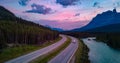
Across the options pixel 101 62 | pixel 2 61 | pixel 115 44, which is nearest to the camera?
pixel 2 61

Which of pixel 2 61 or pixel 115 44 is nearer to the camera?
pixel 2 61

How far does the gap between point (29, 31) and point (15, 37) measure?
Result: 12.7m

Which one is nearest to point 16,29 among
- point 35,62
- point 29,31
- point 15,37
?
point 15,37

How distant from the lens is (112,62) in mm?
60781

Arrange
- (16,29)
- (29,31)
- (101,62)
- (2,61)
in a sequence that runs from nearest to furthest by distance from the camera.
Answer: (2,61), (101,62), (16,29), (29,31)

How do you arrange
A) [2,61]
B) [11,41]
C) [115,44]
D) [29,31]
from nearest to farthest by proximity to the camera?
[2,61] → [11,41] → [29,31] → [115,44]

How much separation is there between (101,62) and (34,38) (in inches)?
1521

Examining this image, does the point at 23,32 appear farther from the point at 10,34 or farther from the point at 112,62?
the point at 112,62

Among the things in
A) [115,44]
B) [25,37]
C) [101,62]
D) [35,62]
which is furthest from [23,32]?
[115,44]

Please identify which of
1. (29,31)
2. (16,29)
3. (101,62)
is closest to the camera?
(101,62)

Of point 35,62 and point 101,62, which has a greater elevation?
point 35,62

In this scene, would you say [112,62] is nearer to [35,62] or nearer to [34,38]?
[35,62]

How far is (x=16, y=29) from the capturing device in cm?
8181

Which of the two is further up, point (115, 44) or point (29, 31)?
point (29, 31)
